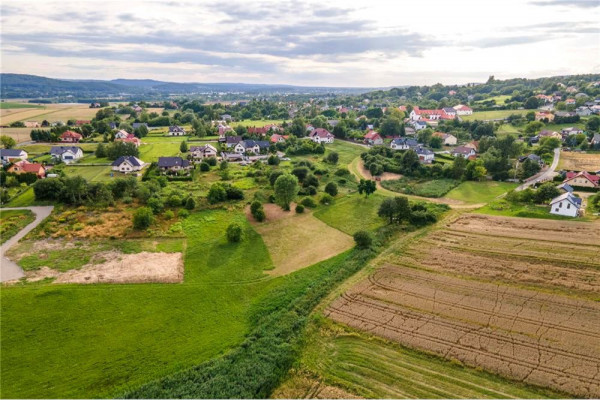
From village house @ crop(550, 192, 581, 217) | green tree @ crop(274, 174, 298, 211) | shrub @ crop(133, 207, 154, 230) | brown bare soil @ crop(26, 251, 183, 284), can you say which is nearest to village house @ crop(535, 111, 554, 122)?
village house @ crop(550, 192, 581, 217)

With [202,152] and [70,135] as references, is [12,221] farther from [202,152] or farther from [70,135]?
[70,135]

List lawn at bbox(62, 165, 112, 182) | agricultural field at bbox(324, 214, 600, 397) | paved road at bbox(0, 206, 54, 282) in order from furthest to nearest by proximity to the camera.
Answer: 1. lawn at bbox(62, 165, 112, 182)
2. paved road at bbox(0, 206, 54, 282)
3. agricultural field at bbox(324, 214, 600, 397)

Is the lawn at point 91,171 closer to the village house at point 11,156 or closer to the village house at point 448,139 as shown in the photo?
the village house at point 11,156

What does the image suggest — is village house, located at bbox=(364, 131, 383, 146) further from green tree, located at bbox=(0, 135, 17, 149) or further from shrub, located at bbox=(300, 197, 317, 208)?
green tree, located at bbox=(0, 135, 17, 149)

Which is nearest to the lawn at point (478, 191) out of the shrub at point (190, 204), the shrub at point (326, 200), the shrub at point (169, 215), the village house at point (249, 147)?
the shrub at point (326, 200)

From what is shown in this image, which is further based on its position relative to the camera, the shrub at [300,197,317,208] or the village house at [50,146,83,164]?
the village house at [50,146,83,164]

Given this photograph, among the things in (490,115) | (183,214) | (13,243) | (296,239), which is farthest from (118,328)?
(490,115)

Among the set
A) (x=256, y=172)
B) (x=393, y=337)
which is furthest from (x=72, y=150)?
(x=393, y=337)

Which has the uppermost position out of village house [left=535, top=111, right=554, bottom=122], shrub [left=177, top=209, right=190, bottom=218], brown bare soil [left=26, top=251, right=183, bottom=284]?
village house [left=535, top=111, right=554, bottom=122]
